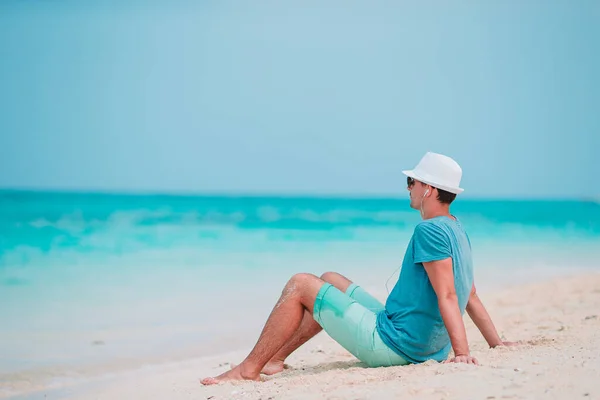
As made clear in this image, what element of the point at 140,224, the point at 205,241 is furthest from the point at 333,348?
the point at 140,224

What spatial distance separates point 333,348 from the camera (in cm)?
590

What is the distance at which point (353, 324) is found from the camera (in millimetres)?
3881

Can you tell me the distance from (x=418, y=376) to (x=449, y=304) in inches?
15.5

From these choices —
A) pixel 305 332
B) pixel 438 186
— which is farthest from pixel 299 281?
pixel 438 186

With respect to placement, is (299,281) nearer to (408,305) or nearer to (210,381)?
(408,305)

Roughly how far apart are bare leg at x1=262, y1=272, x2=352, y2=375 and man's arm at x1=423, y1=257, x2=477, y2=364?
2.82ft

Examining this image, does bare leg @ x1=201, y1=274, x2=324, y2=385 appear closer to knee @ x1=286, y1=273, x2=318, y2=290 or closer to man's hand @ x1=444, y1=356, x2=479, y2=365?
knee @ x1=286, y1=273, x2=318, y2=290

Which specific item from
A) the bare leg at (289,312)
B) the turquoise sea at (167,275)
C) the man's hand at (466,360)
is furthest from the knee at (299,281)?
the turquoise sea at (167,275)

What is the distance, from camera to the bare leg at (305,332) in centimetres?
431

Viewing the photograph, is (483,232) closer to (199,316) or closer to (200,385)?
(199,316)

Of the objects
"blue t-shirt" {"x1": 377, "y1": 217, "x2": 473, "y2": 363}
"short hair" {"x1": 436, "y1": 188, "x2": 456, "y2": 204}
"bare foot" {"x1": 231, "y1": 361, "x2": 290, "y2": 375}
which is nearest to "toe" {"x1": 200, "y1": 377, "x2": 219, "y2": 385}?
"bare foot" {"x1": 231, "y1": 361, "x2": 290, "y2": 375}

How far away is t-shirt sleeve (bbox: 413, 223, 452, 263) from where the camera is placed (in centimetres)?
365

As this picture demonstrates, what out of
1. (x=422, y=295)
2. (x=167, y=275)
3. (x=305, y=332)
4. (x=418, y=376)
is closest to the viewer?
(x=418, y=376)

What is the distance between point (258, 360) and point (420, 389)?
1.08 meters
